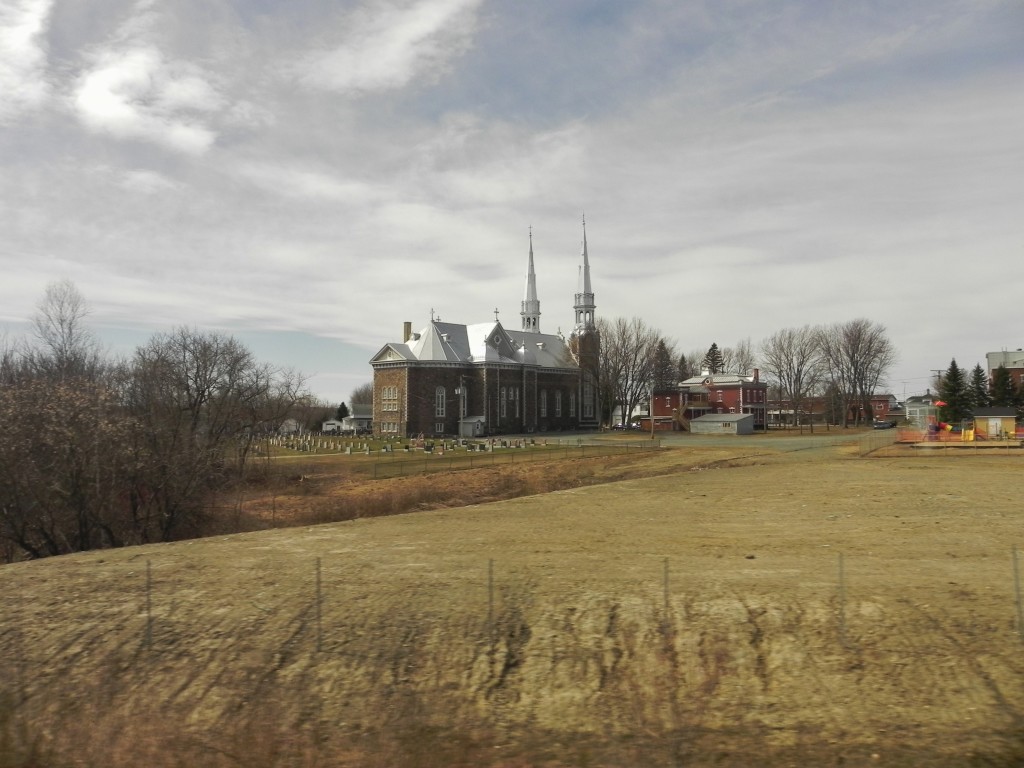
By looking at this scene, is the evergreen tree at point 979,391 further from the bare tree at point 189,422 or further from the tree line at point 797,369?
the bare tree at point 189,422

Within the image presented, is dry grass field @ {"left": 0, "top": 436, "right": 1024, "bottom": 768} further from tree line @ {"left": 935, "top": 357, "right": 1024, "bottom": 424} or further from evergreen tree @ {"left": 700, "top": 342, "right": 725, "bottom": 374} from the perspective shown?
evergreen tree @ {"left": 700, "top": 342, "right": 725, "bottom": 374}

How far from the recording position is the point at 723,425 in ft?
265

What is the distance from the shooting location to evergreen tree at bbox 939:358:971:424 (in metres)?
85.2

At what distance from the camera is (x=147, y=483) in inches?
955

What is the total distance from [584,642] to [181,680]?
579 cm

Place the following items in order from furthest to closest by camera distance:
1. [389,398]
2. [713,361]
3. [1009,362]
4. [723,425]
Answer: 1. [713,361]
2. [1009,362]
3. [389,398]
4. [723,425]

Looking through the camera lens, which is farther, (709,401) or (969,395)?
(709,401)

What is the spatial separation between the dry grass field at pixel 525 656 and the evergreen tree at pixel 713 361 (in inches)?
5411

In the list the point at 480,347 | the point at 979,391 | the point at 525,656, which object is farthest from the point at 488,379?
the point at 525,656

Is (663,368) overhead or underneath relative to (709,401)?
overhead

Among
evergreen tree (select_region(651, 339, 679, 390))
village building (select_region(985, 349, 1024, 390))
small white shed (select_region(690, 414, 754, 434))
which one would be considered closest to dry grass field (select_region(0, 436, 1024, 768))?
small white shed (select_region(690, 414, 754, 434))

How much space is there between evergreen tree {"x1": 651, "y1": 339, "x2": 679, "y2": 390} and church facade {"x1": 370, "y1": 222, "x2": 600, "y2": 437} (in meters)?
8.33

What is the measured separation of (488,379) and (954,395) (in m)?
53.0

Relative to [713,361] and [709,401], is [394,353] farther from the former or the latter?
[713,361]
